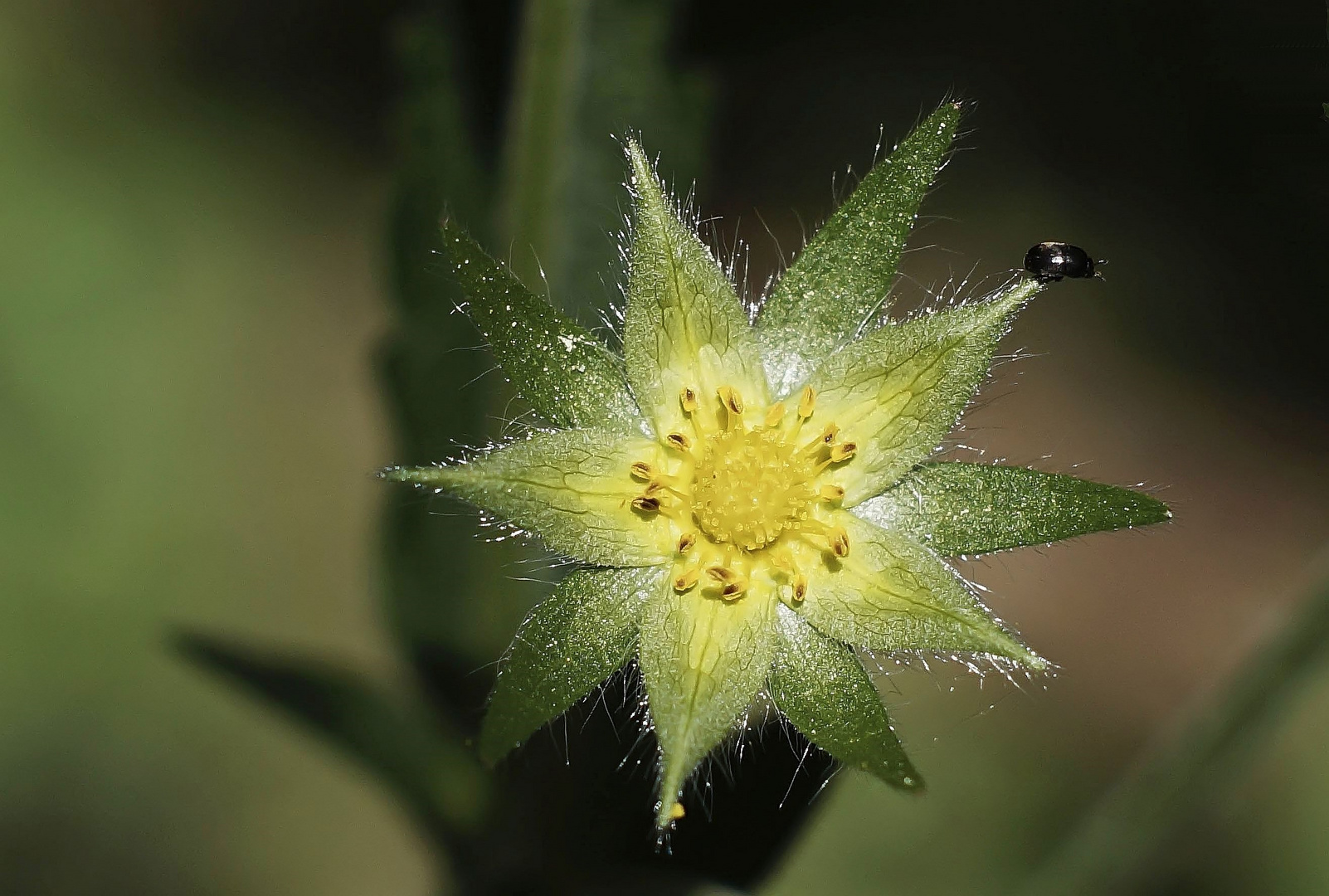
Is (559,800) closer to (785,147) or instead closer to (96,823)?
(96,823)

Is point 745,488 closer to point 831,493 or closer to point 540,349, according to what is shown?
point 831,493

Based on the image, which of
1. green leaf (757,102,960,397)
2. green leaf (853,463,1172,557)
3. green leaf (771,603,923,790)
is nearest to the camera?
green leaf (771,603,923,790)

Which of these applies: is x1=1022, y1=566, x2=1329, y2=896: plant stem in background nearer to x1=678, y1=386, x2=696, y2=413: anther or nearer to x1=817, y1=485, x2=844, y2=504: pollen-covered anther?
x1=817, y1=485, x2=844, y2=504: pollen-covered anther

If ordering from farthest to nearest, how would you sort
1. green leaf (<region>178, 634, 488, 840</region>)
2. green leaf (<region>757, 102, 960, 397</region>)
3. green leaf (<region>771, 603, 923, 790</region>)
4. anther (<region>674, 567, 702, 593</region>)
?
green leaf (<region>178, 634, 488, 840</region>), anther (<region>674, 567, 702, 593</region>), green leaf (<region>757, 102, 960, 397</region>), green leaf (<region>771, 603, 923, 790</region>)

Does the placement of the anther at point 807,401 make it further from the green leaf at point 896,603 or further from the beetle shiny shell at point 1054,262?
the beetle shiny shell at point 1054,262

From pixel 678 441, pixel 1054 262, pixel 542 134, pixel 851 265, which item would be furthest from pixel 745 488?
pixel 542 134

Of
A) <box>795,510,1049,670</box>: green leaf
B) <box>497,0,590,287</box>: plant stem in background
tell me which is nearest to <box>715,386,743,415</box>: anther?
<box>795,510,1049,670</box>: green leaf
